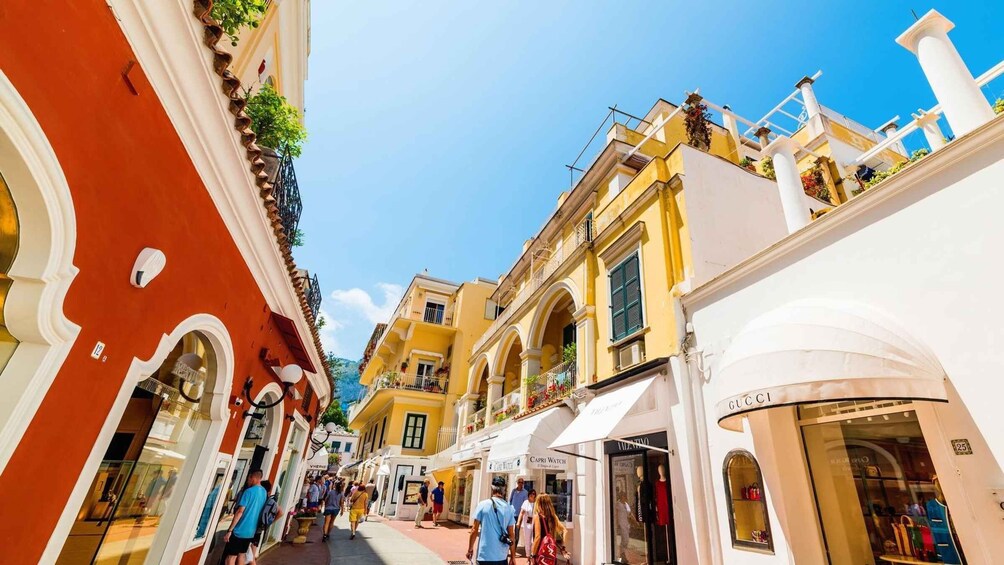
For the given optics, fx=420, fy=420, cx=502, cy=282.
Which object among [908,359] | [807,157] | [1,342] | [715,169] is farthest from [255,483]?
[807,157]

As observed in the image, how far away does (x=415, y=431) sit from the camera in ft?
75.0

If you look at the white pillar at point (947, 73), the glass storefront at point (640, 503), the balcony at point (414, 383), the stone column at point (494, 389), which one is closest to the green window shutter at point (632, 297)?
the glass storefront at point (640, 503)

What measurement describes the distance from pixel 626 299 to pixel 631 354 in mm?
1337

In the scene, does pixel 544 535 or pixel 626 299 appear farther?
pixel 626 299

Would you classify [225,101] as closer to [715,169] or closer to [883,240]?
[883,240]

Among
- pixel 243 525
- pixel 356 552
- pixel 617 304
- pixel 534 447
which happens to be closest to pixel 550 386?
pixel 534 447

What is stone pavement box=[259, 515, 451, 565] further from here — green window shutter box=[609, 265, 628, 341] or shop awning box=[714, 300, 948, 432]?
shop awning box=[714, 300, 948, 432]

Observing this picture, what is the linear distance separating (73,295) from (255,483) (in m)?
4.63

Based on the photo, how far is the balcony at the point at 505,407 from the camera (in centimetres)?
1449

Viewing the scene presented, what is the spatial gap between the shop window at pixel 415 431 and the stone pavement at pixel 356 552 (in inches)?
378

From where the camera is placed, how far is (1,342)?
259 centimetres

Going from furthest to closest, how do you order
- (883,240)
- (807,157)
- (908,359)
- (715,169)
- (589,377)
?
(807,157) < (589,377) < (715,169) < (883,240) < (908,359)

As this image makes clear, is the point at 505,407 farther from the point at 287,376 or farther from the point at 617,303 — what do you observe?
the point at 287,376

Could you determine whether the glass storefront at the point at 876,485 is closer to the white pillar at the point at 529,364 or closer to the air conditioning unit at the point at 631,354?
the air conditioning unit at the point at 631,354
